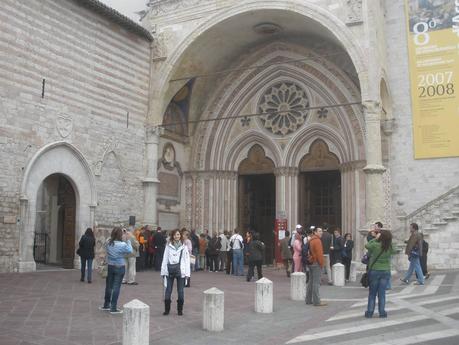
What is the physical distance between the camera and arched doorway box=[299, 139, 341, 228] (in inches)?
809

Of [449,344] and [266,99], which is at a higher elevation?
[266,99]

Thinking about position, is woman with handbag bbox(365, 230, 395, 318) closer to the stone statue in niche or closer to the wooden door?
the wooden door

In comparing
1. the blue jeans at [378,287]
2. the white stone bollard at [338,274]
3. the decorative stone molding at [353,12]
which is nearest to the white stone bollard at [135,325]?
the blue jeans at [378,287]

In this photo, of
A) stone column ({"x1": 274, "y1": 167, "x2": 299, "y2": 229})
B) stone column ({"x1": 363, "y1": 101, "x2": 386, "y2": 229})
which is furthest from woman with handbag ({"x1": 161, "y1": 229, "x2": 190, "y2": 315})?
stone column ({"x1": 274, "y1": 167, "x2": 299, "y2": 229})

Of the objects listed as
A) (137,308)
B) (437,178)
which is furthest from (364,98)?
(137,308)

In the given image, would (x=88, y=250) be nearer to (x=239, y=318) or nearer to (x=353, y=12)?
(x=239, y=318)

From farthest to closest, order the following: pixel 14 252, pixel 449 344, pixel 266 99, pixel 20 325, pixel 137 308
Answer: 1. pixel 266 99
2. pixel 14 252
3. pixel 20 325
4. pixel 449 344
5. pixel 137 308

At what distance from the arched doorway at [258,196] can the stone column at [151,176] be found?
4239 millimetres

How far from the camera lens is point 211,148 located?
72.3 feet

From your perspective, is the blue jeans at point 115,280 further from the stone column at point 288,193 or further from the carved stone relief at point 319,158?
the carved stone relief at point 319,158

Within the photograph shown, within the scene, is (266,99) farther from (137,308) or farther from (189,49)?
(137,308)

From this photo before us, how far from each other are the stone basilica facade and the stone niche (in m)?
0.07

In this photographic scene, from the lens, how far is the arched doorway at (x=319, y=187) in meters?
20.5

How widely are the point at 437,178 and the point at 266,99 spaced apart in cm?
734
